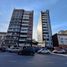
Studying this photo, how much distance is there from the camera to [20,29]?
115500 mm

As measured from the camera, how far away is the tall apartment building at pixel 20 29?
109m

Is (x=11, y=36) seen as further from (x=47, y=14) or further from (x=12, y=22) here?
(x=47, y=14)

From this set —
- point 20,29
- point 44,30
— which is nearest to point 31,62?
point 20,29

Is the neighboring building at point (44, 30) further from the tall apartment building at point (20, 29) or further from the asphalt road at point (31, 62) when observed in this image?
the asphalt road at point (31, 62)

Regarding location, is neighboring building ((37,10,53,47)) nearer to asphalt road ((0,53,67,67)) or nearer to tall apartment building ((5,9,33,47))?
tall apartment building ((5,9,33,47))

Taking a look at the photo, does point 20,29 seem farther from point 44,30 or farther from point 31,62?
point 31,62

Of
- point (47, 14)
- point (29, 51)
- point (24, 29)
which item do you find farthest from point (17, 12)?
point (29, 51)

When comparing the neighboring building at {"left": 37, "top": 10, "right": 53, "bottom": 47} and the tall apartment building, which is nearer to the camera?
the tall apartment building

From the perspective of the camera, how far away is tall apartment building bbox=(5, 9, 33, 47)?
109 meters

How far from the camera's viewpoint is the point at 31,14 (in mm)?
122625

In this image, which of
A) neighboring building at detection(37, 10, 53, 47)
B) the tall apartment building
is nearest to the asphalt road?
the tall apartment building

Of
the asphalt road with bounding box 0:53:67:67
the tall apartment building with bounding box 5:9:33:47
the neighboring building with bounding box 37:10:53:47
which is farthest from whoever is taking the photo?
the neighboring building with bounding box 37:10:53:47

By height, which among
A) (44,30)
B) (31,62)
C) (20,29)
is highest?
(44,30)

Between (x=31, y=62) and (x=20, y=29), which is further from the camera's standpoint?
→ (x=20, y=29)
